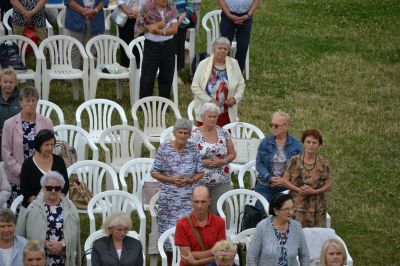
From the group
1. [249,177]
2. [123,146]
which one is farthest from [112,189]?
[249,177]

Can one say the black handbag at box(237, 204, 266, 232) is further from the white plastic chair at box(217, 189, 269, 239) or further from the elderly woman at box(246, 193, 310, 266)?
the elderly woman at box(246, 193, 310, 266)

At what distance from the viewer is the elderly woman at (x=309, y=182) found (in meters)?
11.9

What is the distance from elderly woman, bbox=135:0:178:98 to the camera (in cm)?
1596

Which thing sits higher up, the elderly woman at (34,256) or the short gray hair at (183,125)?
the short gray hair at (183,125)

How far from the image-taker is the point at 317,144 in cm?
1198

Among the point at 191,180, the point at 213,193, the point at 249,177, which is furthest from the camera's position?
the point at 249,177

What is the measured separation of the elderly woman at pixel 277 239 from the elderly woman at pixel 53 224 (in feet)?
5.40

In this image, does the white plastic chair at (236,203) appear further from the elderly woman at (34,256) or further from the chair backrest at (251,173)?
the elderly woman at (34,256)

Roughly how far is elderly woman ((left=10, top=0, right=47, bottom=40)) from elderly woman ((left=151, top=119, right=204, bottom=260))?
609cm

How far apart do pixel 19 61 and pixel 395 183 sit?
17.2 ft

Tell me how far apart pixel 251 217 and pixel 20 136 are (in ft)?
8.06

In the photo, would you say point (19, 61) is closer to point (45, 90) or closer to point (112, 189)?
point (45, 90)

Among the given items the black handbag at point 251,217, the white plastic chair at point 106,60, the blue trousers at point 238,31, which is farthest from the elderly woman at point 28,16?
the black handbag at point 251,217

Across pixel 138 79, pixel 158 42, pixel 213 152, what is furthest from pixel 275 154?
pixel 138 79
